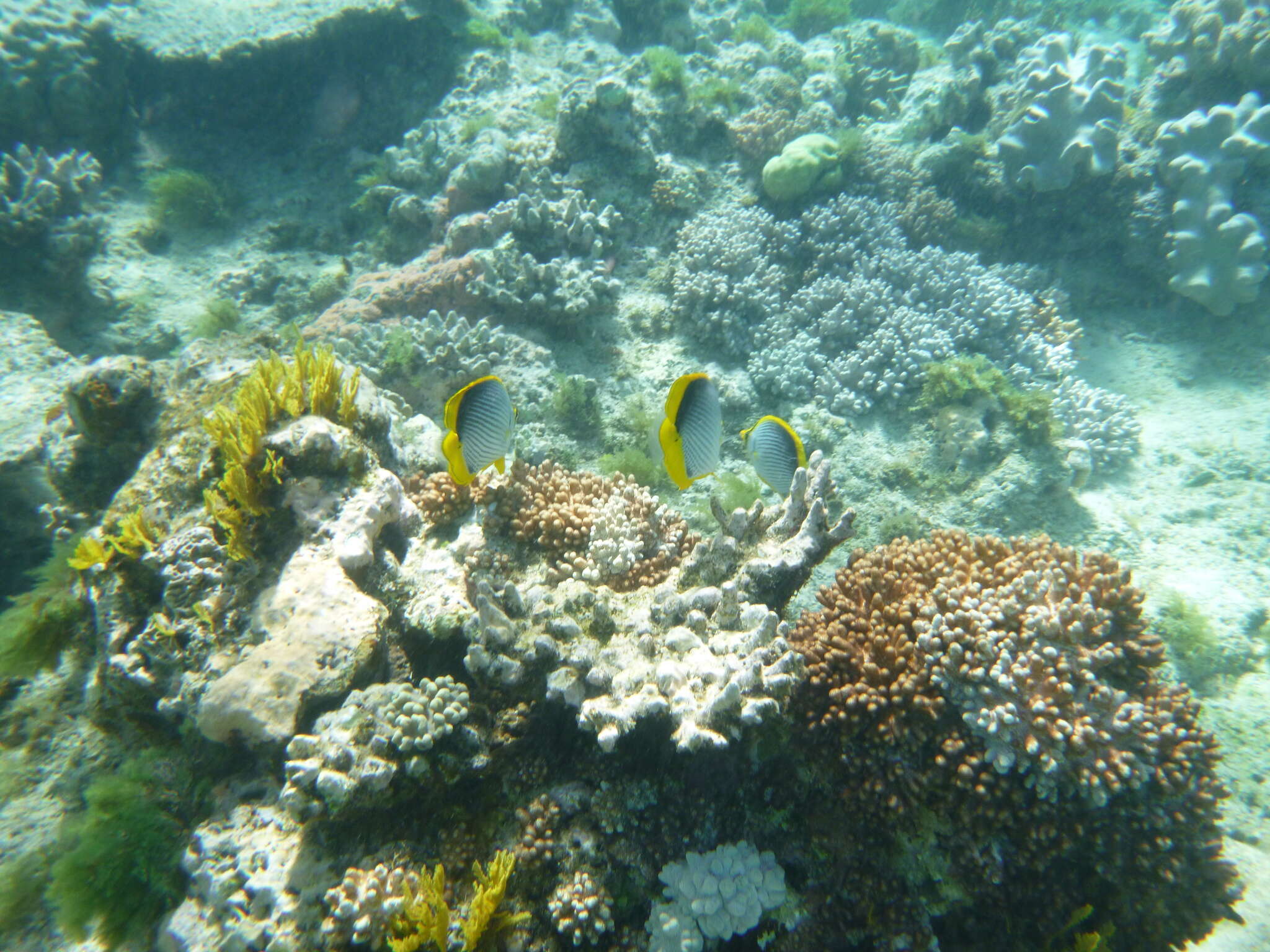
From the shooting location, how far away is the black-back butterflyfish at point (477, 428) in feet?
9.17

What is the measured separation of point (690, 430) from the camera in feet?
9.35

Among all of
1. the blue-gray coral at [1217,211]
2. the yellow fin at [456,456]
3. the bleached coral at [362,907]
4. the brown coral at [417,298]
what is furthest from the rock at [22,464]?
the blue-gray coral at [1217,211]

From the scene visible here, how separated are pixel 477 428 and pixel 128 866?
311cm

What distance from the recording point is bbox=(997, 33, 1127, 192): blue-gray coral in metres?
8.14

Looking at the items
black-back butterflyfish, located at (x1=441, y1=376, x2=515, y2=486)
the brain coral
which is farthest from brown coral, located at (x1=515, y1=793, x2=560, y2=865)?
black-back butterflyfish, located at (x1=441, y1=376, x2=515, y2=486)

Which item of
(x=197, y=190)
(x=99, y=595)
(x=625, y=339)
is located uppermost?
(x=197, y=190)

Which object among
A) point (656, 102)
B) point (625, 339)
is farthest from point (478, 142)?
point (625, 339)

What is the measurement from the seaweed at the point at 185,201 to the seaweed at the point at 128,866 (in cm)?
925

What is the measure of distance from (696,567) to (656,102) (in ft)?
26.4

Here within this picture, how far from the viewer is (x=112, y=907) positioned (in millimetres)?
3182

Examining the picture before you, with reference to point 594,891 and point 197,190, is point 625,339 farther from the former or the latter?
point 197,190

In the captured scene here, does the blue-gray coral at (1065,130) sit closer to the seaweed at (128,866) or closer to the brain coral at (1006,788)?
the brain coral at (1006,788)

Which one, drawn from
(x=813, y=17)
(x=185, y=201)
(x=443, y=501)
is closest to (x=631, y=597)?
(x=443, y=501)

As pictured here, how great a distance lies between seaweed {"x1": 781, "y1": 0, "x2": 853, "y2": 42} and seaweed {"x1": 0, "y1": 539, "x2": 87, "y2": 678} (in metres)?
16.3
